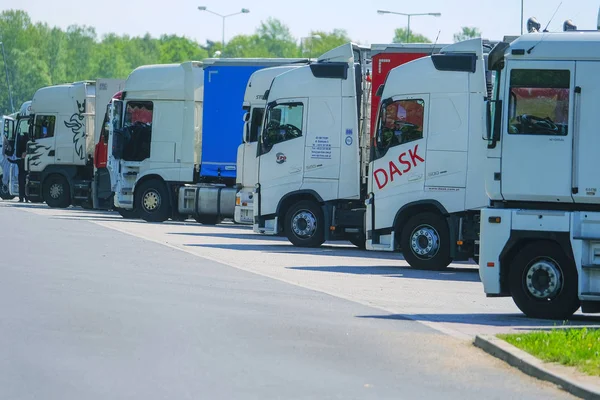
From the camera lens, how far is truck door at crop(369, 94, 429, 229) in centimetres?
2292

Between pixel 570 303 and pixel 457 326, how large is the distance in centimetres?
159

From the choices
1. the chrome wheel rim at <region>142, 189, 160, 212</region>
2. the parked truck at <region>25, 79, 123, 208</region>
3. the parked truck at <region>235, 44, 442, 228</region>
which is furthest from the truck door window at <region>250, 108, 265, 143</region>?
the parked truck at <region>25, 79, 123, 208</region>

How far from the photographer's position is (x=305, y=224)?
2745 cm

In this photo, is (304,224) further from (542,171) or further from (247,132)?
(542,171)

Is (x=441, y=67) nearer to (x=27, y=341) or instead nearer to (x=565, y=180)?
(x=565, y=180)

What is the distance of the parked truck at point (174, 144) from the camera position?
35.0 meters

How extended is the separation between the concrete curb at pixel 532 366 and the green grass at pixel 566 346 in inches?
4.6

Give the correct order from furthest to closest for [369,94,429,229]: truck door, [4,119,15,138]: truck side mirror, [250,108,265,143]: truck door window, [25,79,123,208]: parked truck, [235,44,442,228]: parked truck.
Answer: [4,119,15,138]: truck side mirror < [25,79,123,208]: parked truck < [250,108,265,143]: truck door window < [235,44,442,228]: parked truck < [369,94,429,229]: truck door

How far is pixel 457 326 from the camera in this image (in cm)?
1423

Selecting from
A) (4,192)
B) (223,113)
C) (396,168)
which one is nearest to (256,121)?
(223,113)

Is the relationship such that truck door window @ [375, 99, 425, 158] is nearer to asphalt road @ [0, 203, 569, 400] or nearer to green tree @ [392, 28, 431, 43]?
asphalt road @ [0, 203, 569, 400]

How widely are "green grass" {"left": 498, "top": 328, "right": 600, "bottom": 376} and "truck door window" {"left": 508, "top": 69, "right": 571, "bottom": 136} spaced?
10.4 ft

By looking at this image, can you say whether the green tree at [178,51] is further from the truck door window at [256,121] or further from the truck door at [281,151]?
the truck door at [281,151]

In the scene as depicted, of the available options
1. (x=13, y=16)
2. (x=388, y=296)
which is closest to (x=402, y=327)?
(x=388, y=296)
